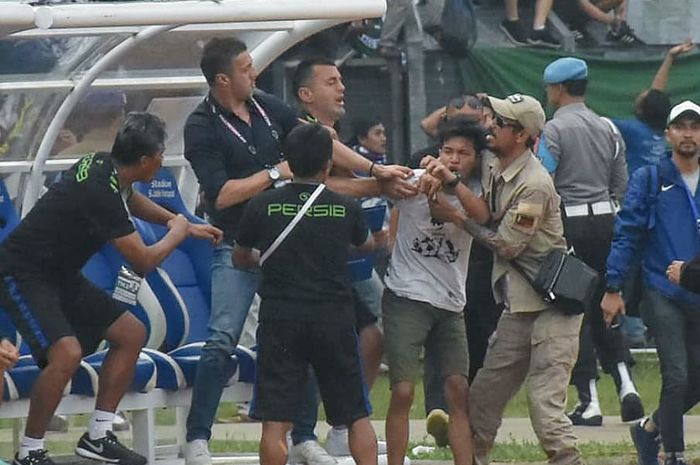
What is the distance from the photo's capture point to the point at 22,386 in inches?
372

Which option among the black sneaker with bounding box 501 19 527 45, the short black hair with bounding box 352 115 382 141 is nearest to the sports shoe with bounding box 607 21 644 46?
the black sneaker with bounding box 501 19 527 45

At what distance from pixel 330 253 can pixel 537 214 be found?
44.0 inches

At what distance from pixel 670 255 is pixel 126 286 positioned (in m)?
2.63

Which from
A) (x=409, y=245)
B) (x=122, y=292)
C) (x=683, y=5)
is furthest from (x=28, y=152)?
(x=683, y=5)

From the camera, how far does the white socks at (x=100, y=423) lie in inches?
374

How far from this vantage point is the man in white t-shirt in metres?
9.67

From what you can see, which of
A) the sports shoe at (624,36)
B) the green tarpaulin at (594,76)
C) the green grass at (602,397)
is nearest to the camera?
the green grass at (602,397)

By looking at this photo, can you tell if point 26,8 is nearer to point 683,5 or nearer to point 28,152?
point 28,152

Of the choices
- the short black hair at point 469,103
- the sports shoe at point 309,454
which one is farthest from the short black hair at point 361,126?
the sports shoe at point 309,454

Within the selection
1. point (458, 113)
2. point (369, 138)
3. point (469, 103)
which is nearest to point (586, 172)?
point (469, 103)

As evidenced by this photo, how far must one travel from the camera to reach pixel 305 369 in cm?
905

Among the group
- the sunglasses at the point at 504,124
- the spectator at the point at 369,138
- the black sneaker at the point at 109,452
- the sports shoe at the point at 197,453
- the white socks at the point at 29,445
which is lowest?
the sports shoe at the point at 197,453

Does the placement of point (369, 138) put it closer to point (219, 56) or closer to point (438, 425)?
point (438, 425)

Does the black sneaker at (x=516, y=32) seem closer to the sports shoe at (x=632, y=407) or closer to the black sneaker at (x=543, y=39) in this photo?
the black sneaker at (x=543, y=39)
